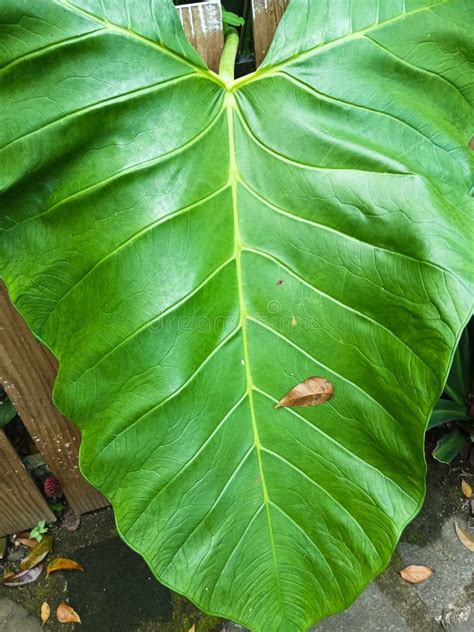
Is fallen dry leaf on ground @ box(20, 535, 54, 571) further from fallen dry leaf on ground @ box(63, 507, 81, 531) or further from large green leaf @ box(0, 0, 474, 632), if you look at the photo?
large green leaf @ box(0, 0, 474, 632)

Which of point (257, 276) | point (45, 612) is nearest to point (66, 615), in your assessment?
point (45, 612)

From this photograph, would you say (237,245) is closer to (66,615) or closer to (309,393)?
(309,393)

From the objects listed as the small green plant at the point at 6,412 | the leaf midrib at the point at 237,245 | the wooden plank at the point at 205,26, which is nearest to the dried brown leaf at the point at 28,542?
the small green plant at the point at 6,412

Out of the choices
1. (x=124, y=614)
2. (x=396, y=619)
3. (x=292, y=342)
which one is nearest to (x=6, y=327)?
(x=292, y=342)

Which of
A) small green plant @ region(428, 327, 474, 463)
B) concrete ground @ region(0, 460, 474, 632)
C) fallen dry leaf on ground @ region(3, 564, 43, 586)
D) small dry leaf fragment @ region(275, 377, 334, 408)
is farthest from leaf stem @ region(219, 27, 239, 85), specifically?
fallen dry leaf on ground @ region(3, 564, 43, 586)

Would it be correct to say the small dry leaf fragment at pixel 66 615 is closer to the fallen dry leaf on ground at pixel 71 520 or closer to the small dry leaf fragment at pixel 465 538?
the fallen dry leaf on ground at pixel 71 520

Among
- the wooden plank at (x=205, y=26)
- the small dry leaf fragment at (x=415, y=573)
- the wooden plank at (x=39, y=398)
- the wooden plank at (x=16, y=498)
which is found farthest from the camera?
the small dry leaf fragment at (x=415, y=573)
